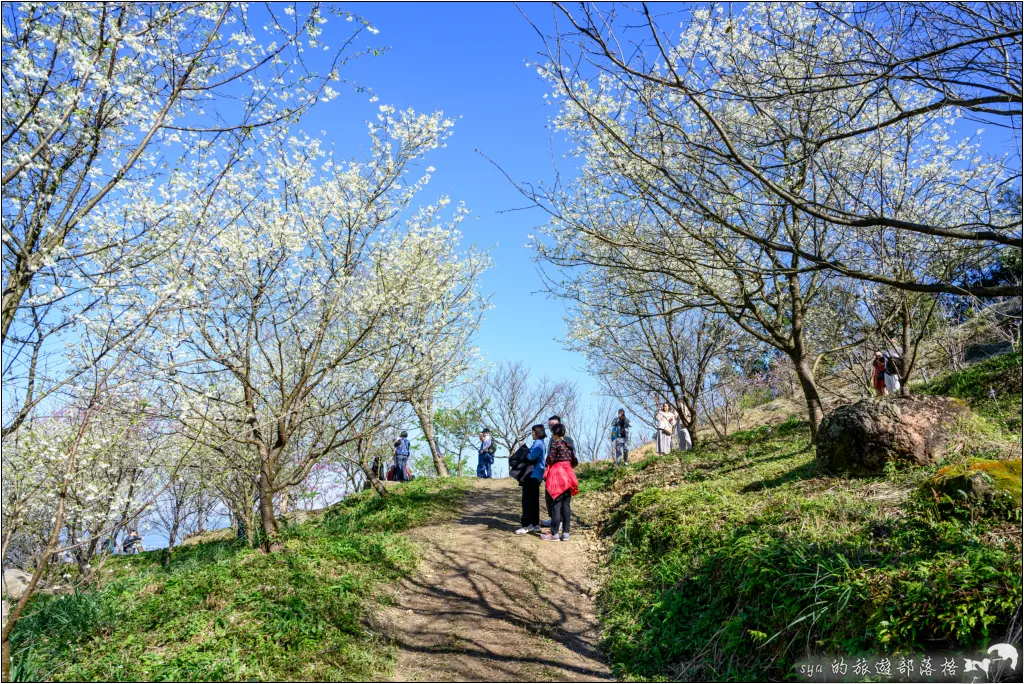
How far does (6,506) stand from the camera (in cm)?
857

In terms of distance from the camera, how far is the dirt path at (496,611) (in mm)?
5453

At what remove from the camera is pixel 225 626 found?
5734mm

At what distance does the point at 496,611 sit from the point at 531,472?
2.91m

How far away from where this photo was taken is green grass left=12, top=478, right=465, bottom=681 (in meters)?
5.10

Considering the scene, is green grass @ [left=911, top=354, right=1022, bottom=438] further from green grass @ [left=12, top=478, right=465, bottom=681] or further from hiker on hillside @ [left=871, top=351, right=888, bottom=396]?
green grass @ [left=12, top=478, right=465, bottom=681]

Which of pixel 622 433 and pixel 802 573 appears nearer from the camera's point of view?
pixel 802 573

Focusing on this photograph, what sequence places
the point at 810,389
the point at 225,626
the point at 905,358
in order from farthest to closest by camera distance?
the point at 905,358 → the point at 810,389 → the point at 225,626

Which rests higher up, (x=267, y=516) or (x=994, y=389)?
(x=994, y=389)

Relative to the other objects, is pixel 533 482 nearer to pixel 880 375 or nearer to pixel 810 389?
pixel 810 389

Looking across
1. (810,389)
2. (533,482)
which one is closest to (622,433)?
(810,389)

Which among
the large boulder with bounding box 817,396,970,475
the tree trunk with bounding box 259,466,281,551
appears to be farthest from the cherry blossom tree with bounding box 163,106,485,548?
the large boulder with bounding box 817,396,970,475

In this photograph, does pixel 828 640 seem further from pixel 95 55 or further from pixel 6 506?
pixel 6 506

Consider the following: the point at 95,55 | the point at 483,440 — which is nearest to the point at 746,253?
the point at 95,55

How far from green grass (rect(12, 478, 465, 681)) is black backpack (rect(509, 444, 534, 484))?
2232 mm
